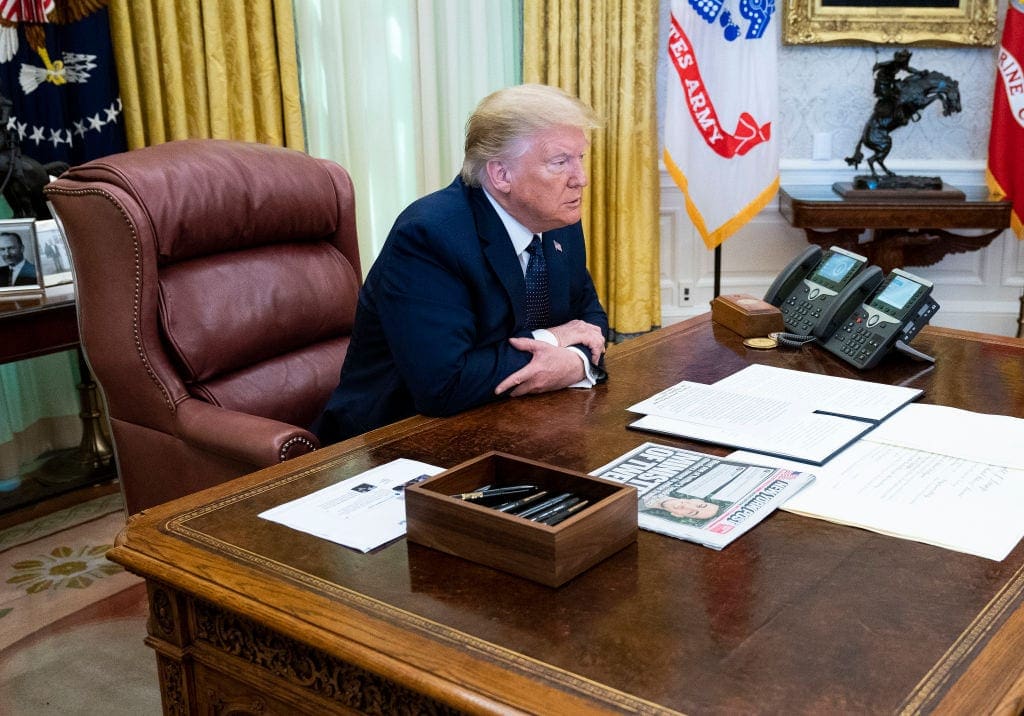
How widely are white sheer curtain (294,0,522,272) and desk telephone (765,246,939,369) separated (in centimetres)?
239

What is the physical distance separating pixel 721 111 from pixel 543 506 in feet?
11.3

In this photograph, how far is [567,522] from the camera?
115 cm

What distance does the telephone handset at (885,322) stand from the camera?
205cm

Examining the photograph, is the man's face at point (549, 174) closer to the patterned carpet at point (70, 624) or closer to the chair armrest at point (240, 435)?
the chair armrest at point (240, 435)

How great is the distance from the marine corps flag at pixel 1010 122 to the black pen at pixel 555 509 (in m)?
3.83

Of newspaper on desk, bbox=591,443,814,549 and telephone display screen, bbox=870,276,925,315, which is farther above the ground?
telephone display screen, bbox=870,276,925,315

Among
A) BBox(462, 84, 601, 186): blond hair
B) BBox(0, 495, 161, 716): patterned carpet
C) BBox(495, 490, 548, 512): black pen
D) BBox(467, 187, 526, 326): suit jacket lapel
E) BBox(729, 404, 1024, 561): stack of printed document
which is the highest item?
BBox(462, 84, 601, 186): blond hair

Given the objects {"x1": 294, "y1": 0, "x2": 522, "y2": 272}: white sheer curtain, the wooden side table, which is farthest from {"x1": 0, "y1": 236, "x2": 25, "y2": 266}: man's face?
{"x1": 294, "y1": 0, "x2": 522, "y2": 272}: white sheer curtain

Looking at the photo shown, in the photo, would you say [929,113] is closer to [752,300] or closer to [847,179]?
[847,179]

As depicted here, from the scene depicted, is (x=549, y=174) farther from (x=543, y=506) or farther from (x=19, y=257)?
(x=19, y=257)

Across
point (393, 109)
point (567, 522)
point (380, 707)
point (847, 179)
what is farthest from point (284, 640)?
point (847, 179)

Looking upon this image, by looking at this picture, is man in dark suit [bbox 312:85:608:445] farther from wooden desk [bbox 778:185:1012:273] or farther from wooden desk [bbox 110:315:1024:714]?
wooden desk [bbox 778:185:1012:273]

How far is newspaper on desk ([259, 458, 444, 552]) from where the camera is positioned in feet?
4.33

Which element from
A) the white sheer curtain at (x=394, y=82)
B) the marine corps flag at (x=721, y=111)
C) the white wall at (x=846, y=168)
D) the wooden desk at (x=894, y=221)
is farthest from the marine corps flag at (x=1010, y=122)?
the white sheer curtain at (x=394, y=82)
